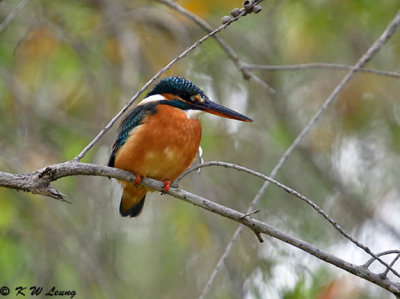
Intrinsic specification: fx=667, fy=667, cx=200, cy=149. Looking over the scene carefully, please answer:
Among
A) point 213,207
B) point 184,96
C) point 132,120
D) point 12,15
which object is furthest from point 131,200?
point 213,207

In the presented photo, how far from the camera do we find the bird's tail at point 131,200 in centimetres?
355

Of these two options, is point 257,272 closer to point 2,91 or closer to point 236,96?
point 236,96

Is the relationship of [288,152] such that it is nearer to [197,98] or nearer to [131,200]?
[197,98]

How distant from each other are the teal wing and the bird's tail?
0.18 meters

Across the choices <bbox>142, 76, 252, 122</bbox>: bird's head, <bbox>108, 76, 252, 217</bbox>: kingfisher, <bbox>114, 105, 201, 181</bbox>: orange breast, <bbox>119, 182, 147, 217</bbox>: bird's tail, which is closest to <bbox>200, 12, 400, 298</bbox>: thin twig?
<bbox>108, 76, 252, 217</bbox>: kingfisher

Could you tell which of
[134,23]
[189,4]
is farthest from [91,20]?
[189,4]

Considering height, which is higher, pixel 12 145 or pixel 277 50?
pixel 277 50

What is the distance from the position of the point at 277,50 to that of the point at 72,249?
1875 millimetres

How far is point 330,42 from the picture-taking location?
4.92m

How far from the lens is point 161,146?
332 centimetres

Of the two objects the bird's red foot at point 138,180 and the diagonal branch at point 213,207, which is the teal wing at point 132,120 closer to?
the bird's red foot at point 138,180

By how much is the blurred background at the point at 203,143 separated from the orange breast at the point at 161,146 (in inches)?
20.2

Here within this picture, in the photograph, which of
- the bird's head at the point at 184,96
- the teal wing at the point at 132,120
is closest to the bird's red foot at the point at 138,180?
the teal wing at the point at 132,120

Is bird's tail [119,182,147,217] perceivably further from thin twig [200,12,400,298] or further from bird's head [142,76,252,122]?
thin twig [200,12,400,298]
